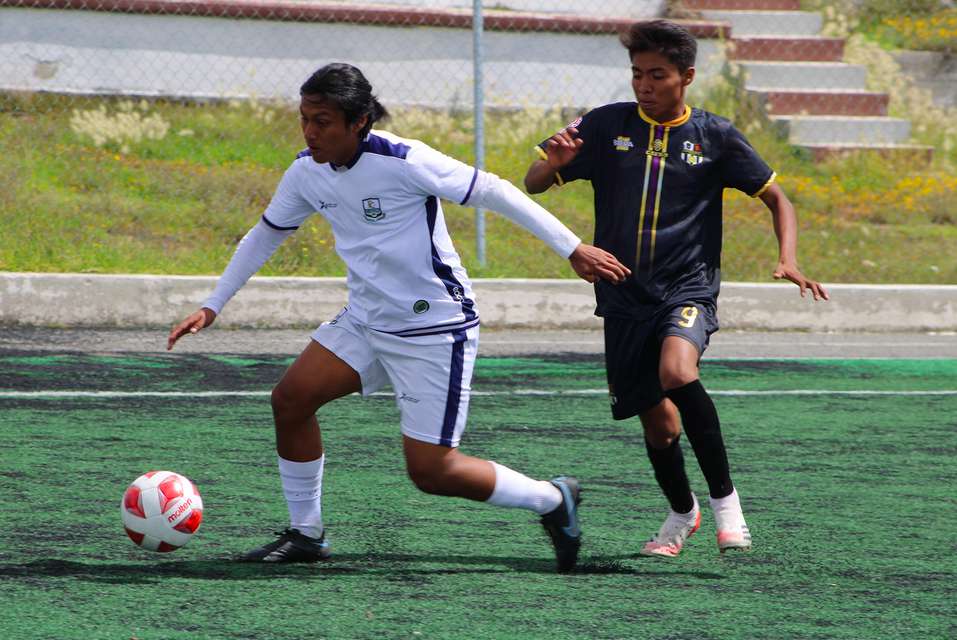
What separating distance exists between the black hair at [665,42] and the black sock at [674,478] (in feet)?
4.39

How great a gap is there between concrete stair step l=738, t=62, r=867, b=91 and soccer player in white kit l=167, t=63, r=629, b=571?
37.9 feet

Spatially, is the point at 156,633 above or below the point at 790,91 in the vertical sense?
below

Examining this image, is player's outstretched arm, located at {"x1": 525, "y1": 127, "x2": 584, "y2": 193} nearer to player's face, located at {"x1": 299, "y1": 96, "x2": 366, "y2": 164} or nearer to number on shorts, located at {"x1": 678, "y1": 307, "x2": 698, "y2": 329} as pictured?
number on shorts, located at {"x1": 678, "y1": 307, "x2": 698, "y2": 329}

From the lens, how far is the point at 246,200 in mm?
12578

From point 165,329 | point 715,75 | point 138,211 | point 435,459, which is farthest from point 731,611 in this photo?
point 715,75

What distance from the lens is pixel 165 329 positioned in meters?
10.7

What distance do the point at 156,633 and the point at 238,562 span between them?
960 mm

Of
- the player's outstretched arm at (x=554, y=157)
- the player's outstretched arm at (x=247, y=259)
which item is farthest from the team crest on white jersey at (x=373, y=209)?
the player's outstretched arm at (x=554, y=157)

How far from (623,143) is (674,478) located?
1195 millimetres

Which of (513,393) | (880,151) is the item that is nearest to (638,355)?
(513,393)

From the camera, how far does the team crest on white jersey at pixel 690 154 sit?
5340 mm

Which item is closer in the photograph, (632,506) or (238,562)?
(238,562)

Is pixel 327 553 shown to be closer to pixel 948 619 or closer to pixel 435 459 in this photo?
pixel 435 459


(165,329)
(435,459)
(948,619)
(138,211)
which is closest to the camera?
(948,619)
